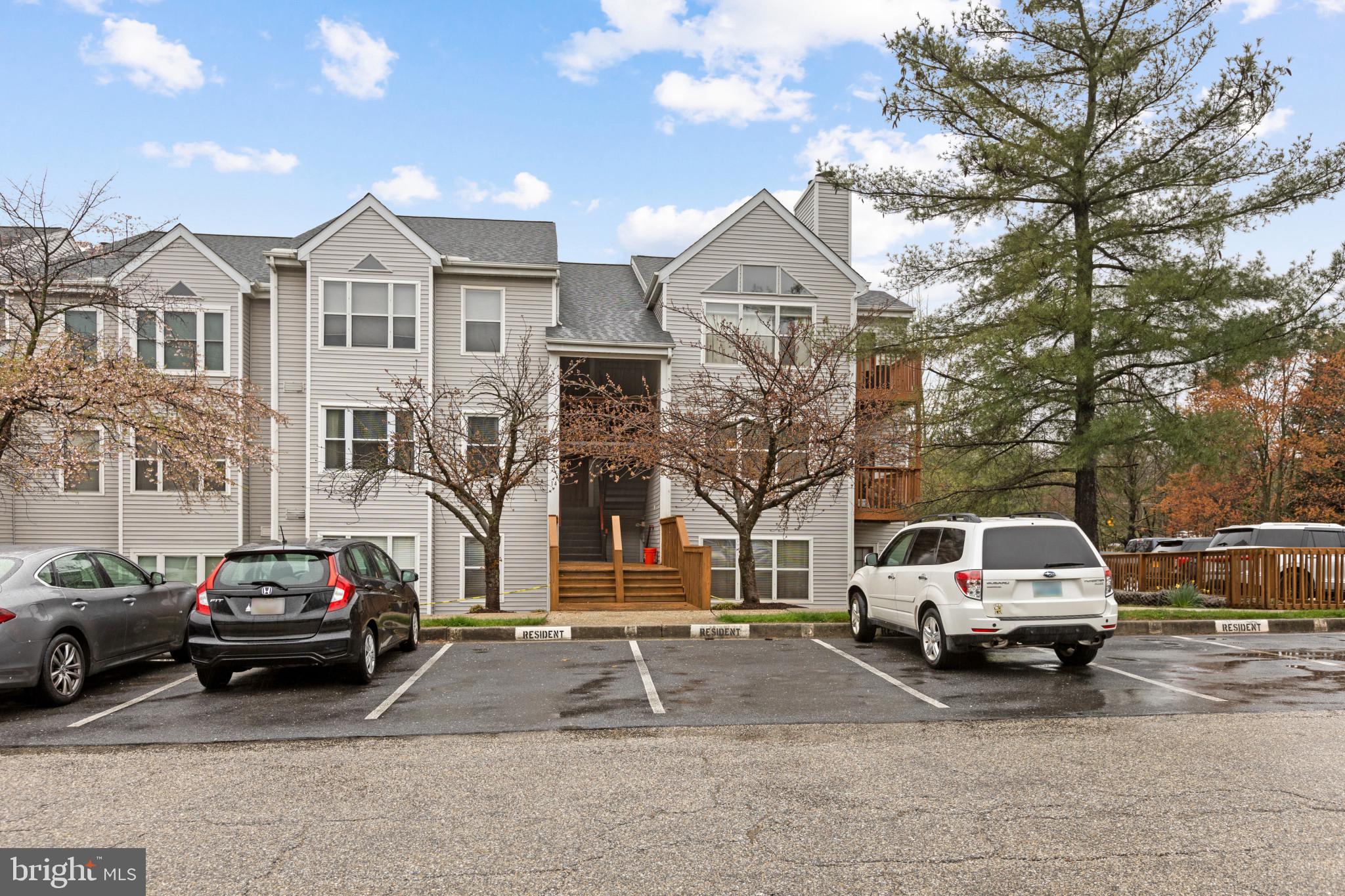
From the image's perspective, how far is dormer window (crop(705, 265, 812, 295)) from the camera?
77.8 ft

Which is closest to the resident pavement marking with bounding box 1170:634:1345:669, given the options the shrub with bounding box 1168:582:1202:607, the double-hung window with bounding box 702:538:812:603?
the shrub with bounding box 1168:582:1202:607

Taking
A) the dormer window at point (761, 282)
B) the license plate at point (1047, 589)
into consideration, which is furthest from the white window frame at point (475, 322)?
the license plate at point (1047, 589)

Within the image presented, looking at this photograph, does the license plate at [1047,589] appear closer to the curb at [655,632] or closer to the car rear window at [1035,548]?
the car rear window at [1035,548]

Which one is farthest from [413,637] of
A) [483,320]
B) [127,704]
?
[483,320]

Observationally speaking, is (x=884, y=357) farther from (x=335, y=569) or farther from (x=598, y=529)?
(x=335, y=569)

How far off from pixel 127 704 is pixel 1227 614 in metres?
15.4

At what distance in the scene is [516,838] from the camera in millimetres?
5164

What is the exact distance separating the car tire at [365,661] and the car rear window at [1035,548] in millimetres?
6345

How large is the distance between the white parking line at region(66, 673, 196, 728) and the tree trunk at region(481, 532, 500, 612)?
6.96 metres

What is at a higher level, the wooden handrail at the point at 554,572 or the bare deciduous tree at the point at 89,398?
the bare deciduous tree at the point at 89,398

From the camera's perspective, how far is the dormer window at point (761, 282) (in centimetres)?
2370

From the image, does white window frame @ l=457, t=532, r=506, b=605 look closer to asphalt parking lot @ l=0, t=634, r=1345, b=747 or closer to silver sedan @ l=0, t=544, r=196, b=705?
asphalt parking lot @ l=0, t=634, r=1345, b=747

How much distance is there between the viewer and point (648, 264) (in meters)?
27.9

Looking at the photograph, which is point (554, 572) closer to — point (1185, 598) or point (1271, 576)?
point (1185, 598)
